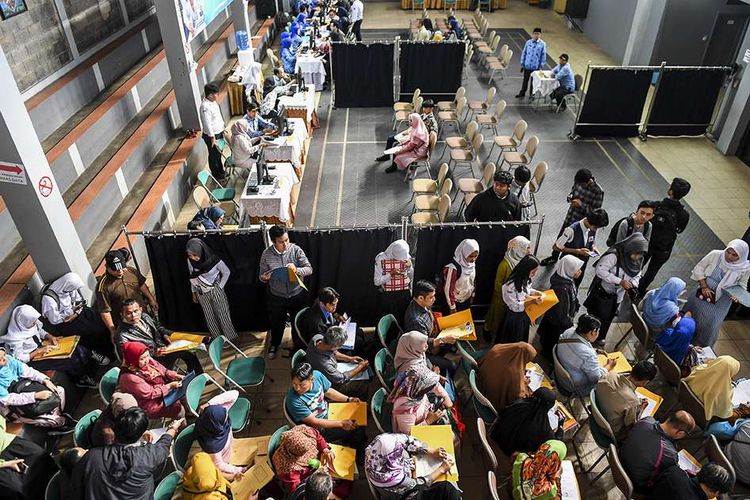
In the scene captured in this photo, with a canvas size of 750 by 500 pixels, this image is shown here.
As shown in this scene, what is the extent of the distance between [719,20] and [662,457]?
42.4 feet

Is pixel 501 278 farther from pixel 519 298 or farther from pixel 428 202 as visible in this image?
pixel 428 202

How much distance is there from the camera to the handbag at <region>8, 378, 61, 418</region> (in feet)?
15.9

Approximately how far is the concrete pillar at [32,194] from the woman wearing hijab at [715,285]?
23.9ft

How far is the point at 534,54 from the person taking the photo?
12.8m

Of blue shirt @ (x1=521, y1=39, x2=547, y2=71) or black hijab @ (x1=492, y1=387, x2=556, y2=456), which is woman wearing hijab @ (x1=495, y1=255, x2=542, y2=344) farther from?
blue shirt @ (x1=521, y1=39, x2=547, y2=71)

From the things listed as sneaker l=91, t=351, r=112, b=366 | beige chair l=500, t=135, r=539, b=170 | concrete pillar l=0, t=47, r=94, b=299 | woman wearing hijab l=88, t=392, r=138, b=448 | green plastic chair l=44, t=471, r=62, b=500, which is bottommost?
sneaker l=91, t=351, r=112, b=366

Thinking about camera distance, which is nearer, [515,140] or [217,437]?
[217,437]

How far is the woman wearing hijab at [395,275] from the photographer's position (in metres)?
5.71

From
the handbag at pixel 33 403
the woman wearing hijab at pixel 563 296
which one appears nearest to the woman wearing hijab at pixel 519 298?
the woman wearing hijab at pixel 563 296

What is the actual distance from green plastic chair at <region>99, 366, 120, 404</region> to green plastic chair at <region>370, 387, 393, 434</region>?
254cm

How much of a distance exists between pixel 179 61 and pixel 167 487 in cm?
821

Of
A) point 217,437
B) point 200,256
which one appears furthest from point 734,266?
point 200,256

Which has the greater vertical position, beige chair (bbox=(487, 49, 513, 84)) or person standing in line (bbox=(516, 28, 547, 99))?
person standing in line (bbox=(516, 28, 547, 99))

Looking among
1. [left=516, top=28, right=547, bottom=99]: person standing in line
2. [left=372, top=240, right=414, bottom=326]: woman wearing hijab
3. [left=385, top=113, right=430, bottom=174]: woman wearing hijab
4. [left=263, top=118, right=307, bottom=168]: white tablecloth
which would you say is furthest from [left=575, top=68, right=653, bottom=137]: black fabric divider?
[left=372, top=240, right=414, bottom=326]: woman wearing hijab
